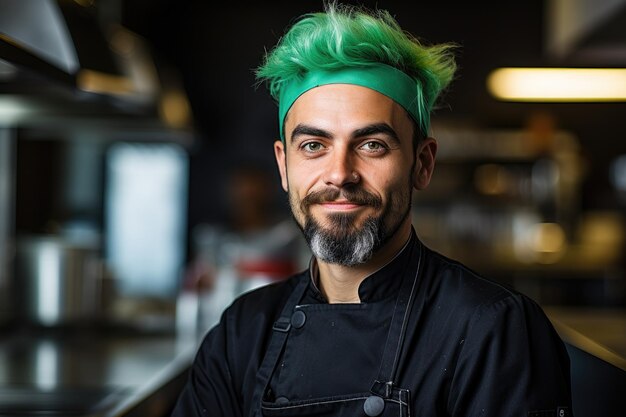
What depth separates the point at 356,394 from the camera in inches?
62.8

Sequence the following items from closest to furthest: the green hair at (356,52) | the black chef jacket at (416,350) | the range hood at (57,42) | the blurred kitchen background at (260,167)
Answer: the black chef jacket at (416,350) → the green hair at (356,52) → the range hood at (57,42) → the blurred kitchen background at (260,167)

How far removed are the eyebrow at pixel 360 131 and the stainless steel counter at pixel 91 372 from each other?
2.47 ft

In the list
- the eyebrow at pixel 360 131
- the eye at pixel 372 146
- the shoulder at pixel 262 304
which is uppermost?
the eyebrow at pixel 360 131

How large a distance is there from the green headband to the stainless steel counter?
813 mm

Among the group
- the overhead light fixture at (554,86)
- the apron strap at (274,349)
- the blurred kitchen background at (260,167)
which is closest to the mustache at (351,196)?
the apron strap at (274,349)

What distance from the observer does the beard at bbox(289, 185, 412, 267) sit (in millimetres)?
1590

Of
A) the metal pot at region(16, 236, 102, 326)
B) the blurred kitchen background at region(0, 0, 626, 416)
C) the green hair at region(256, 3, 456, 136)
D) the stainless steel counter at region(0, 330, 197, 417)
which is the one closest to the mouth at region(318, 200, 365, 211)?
the green hair at region(256, 3, 456, 136)

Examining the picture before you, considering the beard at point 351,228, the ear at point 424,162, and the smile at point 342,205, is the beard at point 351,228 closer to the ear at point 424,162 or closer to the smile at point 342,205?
the smile at point 342,205

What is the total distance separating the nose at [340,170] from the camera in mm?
1567

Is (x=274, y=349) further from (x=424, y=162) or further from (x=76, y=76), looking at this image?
(x=76, y=76)

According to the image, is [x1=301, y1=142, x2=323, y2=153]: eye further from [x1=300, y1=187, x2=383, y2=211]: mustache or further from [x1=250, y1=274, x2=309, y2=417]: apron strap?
[x1=250, y1=274, x2=309, y2=417]: apron strap

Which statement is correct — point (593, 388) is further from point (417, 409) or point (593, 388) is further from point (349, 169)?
point (349, 169)

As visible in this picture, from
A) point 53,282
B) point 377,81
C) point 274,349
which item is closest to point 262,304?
point 274,349

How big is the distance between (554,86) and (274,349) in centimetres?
416
